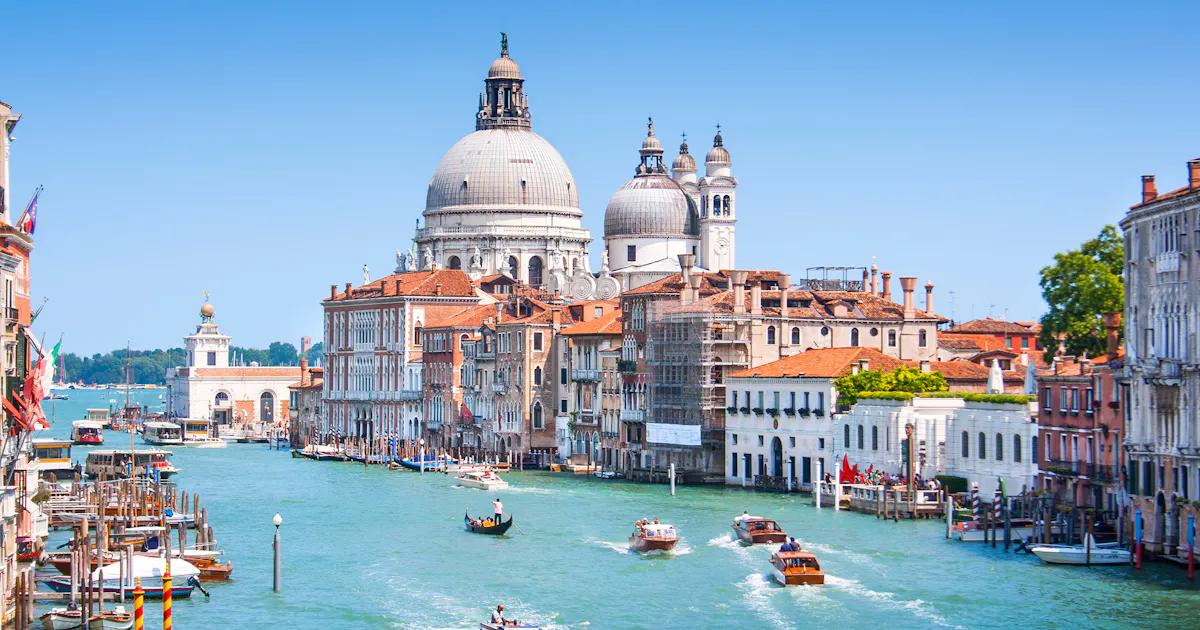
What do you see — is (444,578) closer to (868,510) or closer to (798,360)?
(868,510)

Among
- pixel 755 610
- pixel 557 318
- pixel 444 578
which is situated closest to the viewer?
pixel 755 610

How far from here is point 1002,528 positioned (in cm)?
4309

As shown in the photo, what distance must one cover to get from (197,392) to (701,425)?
6447cm

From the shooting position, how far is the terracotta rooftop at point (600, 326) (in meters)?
69.3

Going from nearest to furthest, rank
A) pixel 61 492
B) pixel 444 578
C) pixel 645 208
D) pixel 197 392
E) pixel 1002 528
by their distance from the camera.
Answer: pixel 444 578, pixel 1002 528, pixel 61 492, pixel 645 208, pixel 197 392

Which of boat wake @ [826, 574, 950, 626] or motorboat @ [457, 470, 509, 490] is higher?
motorboat @ [457, 470, 509, 490]


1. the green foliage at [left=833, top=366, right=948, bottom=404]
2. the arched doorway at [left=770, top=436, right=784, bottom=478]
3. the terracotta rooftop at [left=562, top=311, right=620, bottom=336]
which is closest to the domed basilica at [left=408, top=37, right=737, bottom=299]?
the terracotta rooftop at [left=562, top=311, right=620, bottom=336]

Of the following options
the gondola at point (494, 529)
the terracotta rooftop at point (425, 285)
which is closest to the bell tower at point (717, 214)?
the terracotta rooftop at point (425, 285)

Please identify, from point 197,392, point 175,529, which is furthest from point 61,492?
point 197,392

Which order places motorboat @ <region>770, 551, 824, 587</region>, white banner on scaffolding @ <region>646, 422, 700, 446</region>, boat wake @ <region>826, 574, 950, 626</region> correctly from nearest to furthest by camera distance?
boat wake @ <region>826, 574, 950, 626</region>
motorboat @ <region>770, 551, 824, 587</region>
white banner on scaffolding @ <region>646, 422, 700, 446</region>

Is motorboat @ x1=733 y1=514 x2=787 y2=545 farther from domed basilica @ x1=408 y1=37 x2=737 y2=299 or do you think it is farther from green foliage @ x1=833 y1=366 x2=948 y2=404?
domed basilica @ x1=408 y1=37 x2=737 y2=299

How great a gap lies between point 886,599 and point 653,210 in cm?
5851

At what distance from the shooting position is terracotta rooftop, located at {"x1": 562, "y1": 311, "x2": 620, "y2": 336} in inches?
2729

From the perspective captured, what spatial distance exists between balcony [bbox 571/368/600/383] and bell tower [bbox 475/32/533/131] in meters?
31.5
